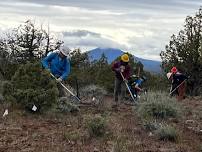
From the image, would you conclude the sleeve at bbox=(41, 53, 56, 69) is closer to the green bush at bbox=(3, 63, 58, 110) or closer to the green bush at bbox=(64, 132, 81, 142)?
the green bush at bbox=(3, 63, 58, 110)

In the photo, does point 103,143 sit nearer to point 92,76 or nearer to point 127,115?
point 127,115

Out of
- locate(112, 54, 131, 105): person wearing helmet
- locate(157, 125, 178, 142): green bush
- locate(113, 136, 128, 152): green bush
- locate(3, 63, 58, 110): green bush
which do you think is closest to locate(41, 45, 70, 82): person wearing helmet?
locate(3, 63, 58, 110): green bush

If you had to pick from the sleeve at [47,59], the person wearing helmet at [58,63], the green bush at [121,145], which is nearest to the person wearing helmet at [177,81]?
the person wearing helmet at [58,63]

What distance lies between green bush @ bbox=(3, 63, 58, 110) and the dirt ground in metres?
0.28

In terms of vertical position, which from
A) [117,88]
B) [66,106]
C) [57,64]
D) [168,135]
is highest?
[57,64]

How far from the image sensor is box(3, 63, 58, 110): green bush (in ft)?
39.3

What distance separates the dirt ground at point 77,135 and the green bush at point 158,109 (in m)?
0.23

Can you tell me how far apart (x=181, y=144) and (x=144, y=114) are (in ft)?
8.84

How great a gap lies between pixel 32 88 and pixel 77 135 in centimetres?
325

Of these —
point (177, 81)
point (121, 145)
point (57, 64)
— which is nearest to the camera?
point (121, 145)

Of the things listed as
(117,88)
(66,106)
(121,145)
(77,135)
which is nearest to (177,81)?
(117,88)

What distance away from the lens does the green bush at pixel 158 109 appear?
12.0 meters

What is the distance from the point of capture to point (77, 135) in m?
9.24

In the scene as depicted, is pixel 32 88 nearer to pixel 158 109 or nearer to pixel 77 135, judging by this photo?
pixel 158 109
